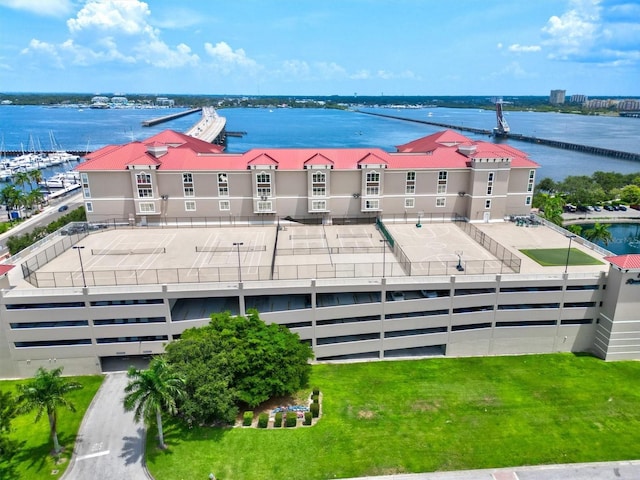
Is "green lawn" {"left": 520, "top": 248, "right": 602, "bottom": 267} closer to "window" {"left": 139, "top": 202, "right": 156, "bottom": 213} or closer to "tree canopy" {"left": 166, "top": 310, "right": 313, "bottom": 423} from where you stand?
"tree canopy" {"left": 166, "top": 310, "right": 313, "bottom": 423}

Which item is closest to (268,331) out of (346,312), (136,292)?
(346,312)

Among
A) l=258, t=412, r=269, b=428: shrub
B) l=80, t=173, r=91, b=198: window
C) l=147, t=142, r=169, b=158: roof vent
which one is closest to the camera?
l=258, t=412, r=269, b=428: shrub

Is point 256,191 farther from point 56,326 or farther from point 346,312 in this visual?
point 56,326

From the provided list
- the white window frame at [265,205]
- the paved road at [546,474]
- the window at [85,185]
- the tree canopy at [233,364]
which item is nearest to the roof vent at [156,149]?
the window at [85,185]

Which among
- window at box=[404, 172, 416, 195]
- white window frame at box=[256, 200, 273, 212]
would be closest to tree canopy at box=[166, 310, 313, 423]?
white window frame at box=[256, 200, 273, 212]

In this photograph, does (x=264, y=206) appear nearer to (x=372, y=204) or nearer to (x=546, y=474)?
(x=372, y=204)

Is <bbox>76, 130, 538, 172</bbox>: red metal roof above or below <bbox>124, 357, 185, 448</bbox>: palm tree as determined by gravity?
above

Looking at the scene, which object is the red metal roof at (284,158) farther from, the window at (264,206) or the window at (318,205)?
the window at (264,206)

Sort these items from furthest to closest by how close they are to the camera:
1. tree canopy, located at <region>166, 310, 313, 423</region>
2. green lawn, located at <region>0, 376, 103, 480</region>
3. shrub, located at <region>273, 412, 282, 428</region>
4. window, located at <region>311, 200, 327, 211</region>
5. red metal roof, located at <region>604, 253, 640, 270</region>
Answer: window, located at <region>311, 200, 327, 211</region> < red metal roof, located at <region>604, 253, 640, 270</region> < shrub, located at <region>273, 412, 282, 428</region> < tree canopy, located at <region>166, 310, 313, 423</region> < green lawn, located at <region>0, 376, 103, 480</region>
